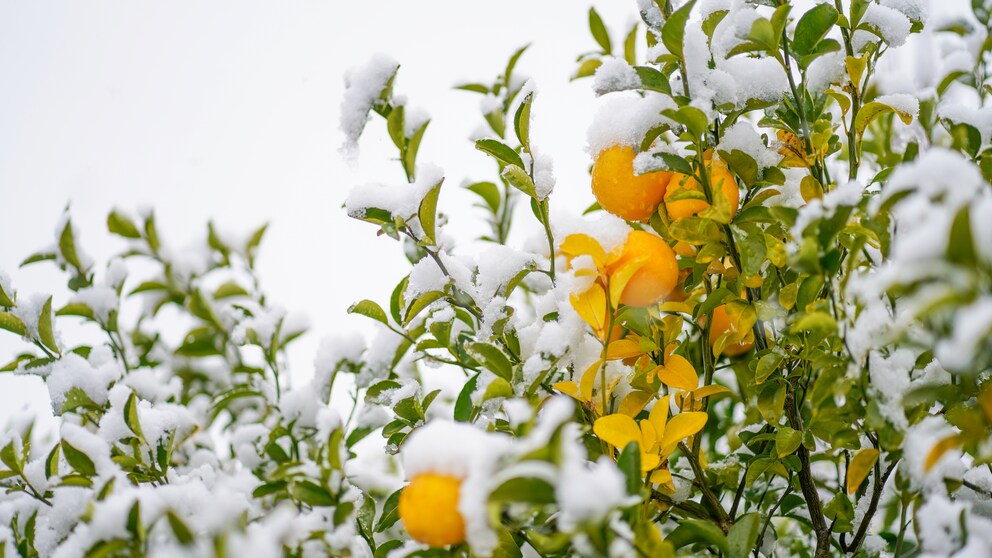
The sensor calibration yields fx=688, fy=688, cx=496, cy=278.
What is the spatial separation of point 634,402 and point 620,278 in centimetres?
16

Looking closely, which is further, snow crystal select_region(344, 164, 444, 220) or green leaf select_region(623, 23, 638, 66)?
green leaf select_region(623, 23, 638, 66)

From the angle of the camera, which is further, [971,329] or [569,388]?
[569,388]

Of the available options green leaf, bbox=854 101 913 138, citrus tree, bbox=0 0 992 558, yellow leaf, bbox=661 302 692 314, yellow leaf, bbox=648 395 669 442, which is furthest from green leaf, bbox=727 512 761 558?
green leaf, bbox=854 101 913 138

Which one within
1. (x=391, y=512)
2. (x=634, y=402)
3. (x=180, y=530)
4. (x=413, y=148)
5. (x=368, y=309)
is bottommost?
(x=180, y=530)

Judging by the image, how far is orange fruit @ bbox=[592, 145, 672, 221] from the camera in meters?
0.72

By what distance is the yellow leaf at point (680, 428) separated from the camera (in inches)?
25.6

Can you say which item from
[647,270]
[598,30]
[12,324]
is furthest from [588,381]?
[12,324]

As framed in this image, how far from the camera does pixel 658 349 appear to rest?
72cm

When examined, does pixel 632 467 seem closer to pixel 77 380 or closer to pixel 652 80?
pixel 652 80

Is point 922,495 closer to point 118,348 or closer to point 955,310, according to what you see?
point 955,310

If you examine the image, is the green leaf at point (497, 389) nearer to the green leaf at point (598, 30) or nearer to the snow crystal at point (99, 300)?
the green leaf at point (598, 30)

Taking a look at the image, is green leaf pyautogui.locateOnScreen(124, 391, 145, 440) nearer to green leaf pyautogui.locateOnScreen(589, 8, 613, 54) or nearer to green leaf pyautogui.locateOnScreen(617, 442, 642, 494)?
green leaf pyautogui.locateOnScreen(617, 442, 642, 494)

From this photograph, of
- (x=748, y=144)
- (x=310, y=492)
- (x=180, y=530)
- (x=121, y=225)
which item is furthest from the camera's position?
(x=121, y=225)

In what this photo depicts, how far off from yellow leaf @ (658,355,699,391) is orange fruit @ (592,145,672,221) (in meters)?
0.17
